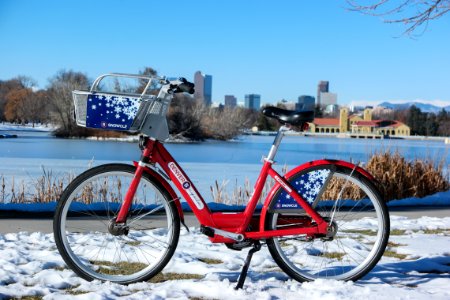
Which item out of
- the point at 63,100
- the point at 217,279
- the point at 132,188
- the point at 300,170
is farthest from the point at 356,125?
the point at 132,188

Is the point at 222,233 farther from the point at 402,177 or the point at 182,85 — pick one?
the point at 402,177

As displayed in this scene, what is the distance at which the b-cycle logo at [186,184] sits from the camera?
3373 mm

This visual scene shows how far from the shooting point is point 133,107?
3.24 m

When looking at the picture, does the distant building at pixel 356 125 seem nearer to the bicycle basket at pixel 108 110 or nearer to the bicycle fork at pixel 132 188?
the bicycle fork at pixel 132 188

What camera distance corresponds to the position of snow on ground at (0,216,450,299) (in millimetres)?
3154

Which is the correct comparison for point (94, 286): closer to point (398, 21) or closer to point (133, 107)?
point (133, 107)

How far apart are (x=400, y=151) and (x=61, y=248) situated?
27.2 ft

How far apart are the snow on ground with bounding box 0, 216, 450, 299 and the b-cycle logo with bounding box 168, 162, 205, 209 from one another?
470 mm

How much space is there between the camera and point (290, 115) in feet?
11.2

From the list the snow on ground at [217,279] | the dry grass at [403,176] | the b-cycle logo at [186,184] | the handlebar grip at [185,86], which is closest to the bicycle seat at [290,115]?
the handlebar grip at [185,86]

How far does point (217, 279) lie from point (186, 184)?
0.63 m

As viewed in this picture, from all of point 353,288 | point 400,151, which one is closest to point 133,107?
point 353,288

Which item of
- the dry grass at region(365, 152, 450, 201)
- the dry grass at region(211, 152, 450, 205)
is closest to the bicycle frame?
the dry grass at region(211, 152, 450, 205)

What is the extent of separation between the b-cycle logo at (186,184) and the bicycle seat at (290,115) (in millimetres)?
629
